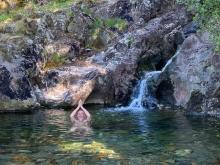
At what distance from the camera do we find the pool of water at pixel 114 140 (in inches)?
700

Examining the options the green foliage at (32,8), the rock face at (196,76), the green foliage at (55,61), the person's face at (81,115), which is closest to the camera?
the person's face at (81,115)

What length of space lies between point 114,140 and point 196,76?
1081cm

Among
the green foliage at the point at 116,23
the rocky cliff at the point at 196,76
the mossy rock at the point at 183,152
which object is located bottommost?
the mossy rock at the point at 183,152

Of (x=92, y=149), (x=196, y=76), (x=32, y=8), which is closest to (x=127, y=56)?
(x=196, y=76)

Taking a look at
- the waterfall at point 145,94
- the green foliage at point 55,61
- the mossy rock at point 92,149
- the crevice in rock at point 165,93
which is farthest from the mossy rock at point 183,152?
the green foliage at point 55,61

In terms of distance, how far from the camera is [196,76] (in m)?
30.2

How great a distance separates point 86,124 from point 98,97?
9.08 metres

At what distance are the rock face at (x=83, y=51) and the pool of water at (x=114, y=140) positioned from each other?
13.0 feet

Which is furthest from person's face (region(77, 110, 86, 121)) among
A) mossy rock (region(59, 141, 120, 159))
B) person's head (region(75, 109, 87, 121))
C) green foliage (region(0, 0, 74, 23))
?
green foliage (region(0, 0, 74, 23))

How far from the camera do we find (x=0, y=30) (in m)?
35.8

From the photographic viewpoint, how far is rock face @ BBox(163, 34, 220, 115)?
29422 millimetres

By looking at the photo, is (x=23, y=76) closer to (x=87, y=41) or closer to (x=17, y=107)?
(x=17, y=107)

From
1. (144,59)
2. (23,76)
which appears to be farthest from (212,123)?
(23,76)

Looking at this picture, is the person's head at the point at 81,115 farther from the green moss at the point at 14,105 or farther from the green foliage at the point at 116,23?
the green foliage at the point at 116,23
